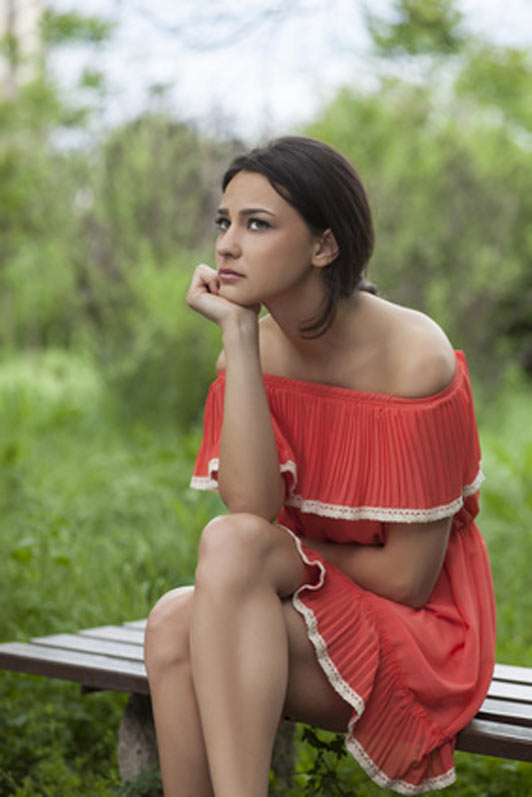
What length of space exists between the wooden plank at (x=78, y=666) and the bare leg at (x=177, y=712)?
327 millimetres

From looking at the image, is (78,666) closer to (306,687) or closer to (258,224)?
(306,687)

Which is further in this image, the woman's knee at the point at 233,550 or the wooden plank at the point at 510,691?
the wooden plank at the point at 510,691

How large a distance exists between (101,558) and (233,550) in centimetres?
242

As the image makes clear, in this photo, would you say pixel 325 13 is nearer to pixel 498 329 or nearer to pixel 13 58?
pixel 13 58

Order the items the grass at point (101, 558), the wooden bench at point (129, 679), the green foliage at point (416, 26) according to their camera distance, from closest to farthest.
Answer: the wooden bench at point (129, 679), the grass at point (101, 558), the green foliage at point (416, 26)

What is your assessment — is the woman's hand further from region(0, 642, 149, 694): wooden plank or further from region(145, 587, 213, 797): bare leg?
region(0, 642, 149, 694): wooden plank

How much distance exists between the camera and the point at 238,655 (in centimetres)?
199

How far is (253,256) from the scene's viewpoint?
2.20 meters

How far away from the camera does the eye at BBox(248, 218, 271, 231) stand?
7.20ft

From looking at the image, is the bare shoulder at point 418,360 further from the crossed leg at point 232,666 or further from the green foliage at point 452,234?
the green foliage at point 452,234

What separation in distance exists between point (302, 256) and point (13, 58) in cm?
773

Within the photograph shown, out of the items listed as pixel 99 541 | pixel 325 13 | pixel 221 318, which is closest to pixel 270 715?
pixel 221 318

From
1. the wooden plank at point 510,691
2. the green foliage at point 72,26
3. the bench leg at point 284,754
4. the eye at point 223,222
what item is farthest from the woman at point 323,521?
the green foliage at point 72,26

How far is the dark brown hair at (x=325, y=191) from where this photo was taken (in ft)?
7.08
